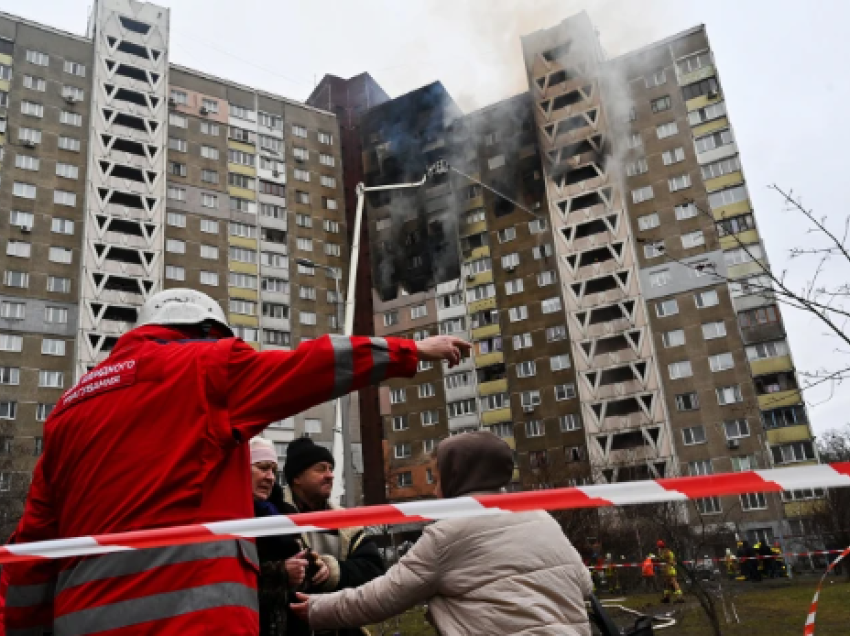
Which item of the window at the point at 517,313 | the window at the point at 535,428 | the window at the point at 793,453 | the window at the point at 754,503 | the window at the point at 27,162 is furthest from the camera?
the window at the point at 517,313

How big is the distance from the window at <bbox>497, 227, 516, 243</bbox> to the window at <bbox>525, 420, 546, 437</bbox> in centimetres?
1573

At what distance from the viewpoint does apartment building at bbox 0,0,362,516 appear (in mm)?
47375

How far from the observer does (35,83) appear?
52.3 meters

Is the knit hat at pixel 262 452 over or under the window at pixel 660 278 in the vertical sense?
under

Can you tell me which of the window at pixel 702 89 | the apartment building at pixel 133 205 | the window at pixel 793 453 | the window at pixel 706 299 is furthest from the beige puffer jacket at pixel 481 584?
the window at pixel 702 89

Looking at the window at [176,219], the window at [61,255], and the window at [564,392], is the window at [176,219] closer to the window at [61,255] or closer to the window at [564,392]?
the window at [61,255]

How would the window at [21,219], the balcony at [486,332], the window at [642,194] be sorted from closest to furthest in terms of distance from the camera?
the window at [21,219]
the window at [642,194]
the balcony at [486,332]

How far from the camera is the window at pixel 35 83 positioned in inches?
2048

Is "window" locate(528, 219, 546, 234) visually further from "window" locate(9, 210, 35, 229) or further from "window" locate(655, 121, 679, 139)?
"window" locate(9, 210, 35, 229)

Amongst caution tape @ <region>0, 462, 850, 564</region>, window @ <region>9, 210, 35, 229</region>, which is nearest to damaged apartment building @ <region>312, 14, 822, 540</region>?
window @ <region>9, 210, 35, 229</region>

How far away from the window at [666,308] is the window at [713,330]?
7.58ft

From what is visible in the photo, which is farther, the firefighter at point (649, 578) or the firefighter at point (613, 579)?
the firefighter at point (613, 579)

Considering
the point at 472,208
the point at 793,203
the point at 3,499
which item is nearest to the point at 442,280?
the point at 472,208

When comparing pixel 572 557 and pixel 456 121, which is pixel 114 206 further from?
pixel 572 557
